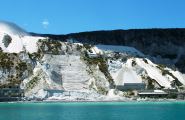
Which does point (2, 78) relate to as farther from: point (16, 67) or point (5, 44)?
point (5, 44)

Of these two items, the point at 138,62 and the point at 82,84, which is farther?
the point at 138,62

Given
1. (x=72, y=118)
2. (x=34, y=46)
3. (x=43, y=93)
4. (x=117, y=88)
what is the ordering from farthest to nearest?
1. (x=34, y=46)
2. (x=117, y=88)
3. (x=43, y=93)
4. (x=72, y=118)

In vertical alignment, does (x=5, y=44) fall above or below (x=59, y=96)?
above

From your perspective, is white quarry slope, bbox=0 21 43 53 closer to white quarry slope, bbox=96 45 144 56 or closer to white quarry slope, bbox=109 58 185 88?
white quarry slope, bbox=96 45 144 56

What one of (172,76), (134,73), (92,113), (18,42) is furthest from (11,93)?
(172,76)

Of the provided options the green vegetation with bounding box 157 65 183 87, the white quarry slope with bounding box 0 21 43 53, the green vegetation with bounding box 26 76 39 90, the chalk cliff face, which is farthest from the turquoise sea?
the green vegetation with bounding box 157 65 183 87

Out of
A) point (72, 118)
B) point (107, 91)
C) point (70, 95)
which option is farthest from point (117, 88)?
point (72, 118)

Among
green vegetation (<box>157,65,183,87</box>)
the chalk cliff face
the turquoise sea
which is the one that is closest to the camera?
the turquoise sea

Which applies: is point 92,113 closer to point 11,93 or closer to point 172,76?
point 11,93
